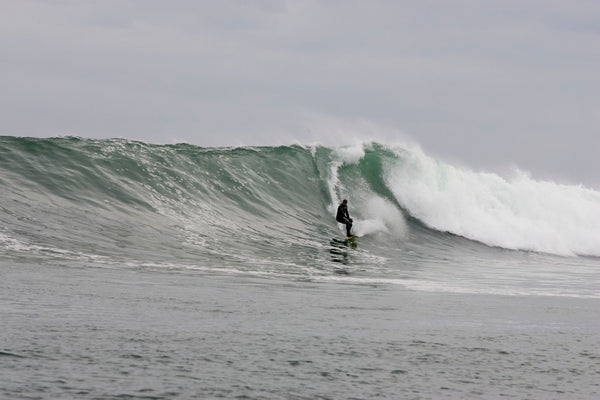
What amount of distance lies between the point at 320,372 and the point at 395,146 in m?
28.6

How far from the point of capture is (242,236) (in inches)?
832

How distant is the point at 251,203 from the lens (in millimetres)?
26031

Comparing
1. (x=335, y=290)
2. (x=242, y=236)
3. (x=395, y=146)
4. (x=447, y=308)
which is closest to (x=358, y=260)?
(x=242, y=236)

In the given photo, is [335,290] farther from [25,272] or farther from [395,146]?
[395,146]

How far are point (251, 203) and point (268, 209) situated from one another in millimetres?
557

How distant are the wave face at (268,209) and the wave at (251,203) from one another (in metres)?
0.06

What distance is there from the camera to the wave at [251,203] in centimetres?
1759

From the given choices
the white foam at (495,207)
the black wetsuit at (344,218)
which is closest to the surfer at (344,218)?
the black wetsuit at (344,218)

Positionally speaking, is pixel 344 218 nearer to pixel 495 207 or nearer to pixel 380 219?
pixel 380 219

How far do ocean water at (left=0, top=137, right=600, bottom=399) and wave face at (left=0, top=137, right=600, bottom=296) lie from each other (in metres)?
0.09

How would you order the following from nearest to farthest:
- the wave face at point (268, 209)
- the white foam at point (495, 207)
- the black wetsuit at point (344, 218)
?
the wave face at point (268, 209)
the black wetsuit at point (344, 218)
the white foam at point (495, 207)

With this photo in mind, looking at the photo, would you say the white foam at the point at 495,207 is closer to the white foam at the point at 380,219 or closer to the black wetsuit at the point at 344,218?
the white foam at the point at 380,219

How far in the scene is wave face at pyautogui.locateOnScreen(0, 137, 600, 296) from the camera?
16766 millimetres

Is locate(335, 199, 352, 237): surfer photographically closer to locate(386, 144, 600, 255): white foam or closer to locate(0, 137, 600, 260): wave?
locate(0, 137, 600, 260): wave
